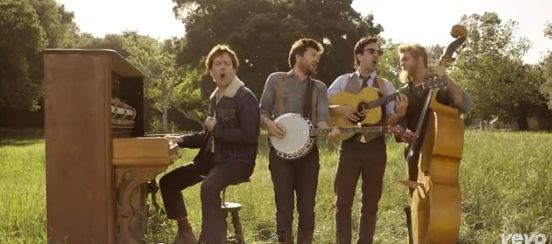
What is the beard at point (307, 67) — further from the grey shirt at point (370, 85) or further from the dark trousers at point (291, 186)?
the dark trousers at point (291, 186)

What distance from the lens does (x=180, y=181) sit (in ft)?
17.7

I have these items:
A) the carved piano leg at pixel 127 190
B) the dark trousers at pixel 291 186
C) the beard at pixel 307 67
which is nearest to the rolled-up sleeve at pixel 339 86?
the beard at pixel 307 67

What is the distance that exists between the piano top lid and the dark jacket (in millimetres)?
841

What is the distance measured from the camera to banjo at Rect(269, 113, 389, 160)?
16.6 ft

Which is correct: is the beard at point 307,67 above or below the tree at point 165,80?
below

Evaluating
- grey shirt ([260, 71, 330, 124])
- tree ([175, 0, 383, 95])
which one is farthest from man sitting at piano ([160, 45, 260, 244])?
tree ([175, 0, 383, 95])

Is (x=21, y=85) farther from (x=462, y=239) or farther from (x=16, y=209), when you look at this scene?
(x=462, y=239)

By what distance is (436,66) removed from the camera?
15.7 feet

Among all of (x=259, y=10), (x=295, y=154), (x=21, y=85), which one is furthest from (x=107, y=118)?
(x=21, y=85)

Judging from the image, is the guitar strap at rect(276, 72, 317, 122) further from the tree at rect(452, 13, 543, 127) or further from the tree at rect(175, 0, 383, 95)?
the tree at rect(452, 13, 543, 127)

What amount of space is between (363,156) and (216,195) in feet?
4.28

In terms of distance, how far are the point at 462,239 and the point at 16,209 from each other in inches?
178

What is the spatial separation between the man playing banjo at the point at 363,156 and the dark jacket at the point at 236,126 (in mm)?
789

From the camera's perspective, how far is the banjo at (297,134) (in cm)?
505
